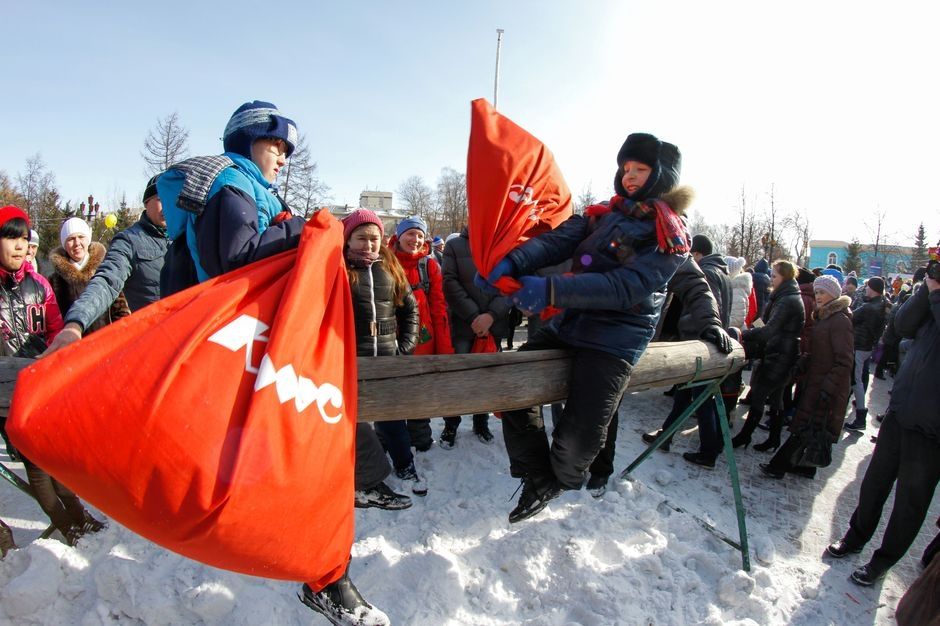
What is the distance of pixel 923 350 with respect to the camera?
3311 millimetres

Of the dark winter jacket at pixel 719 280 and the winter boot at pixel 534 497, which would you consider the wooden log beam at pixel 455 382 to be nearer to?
the winter boot at pixel 534 497

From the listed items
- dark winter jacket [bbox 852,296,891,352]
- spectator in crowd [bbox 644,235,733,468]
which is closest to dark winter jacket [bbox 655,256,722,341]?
spectator in crowd [bbox 644,235,733,468]

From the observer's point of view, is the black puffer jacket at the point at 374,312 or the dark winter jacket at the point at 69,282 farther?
the dark winter jacket at the point at 69,282

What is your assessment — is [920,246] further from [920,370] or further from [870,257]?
[920,370]

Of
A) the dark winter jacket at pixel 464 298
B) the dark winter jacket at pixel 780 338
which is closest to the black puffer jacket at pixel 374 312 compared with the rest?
the dark winter jacket at pixel 464 298

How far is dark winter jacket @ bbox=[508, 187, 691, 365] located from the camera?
2.20 metres

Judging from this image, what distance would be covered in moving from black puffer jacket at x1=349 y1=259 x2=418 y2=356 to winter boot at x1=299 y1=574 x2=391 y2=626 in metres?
1.49

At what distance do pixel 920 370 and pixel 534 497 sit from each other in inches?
108

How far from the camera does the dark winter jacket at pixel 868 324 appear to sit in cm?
729

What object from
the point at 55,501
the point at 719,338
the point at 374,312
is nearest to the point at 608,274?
the point at 719,338

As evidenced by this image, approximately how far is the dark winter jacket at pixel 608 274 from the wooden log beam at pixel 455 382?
25 cm

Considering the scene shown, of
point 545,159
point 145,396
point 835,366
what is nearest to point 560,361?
point 545,159

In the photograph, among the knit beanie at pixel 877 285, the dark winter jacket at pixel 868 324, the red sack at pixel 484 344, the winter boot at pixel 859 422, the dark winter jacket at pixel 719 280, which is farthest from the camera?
the knit beanie at pixel 877 285

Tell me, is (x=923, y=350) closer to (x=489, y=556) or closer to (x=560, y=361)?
(x=560, y=361)
